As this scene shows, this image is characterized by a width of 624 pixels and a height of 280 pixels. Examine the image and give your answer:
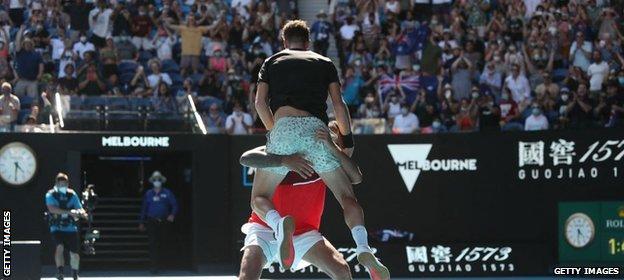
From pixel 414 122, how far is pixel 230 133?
3406 mm

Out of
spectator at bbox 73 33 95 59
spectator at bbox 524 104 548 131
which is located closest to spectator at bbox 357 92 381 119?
spectator at bbox 524 104 548 131

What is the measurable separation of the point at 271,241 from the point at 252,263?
0.98 ft

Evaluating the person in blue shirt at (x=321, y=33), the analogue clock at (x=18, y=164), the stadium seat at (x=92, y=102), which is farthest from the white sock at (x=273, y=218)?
the person in blue shirt at (x=321, y=33)

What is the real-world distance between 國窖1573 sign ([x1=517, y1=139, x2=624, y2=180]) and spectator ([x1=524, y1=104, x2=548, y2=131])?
63 centimetres

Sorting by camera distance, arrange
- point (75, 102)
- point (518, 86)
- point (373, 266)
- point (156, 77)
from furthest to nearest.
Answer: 1. point (156, 77)
2. point (518, 86)
3. point (75, 102)
4. point (373, 266)

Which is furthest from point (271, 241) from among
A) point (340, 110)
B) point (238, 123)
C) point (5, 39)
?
point (5, 39)

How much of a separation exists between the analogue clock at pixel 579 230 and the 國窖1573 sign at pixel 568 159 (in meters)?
0.73

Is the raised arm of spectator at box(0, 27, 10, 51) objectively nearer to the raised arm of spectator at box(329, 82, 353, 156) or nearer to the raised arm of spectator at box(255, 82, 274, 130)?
the raised arm of spectator at box(255, 82, 274, 130)

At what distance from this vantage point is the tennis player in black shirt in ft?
32.2

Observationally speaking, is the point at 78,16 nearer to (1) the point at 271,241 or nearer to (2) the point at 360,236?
(1) the point at 271,241

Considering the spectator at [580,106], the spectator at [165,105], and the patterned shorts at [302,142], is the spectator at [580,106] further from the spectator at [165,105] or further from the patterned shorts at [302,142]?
the patterned shorts at [302,142]

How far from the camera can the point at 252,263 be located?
984 cm

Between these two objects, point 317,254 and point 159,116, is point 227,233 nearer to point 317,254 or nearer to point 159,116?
point 159,116

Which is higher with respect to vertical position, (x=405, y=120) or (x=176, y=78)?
(x=176, y=78)
